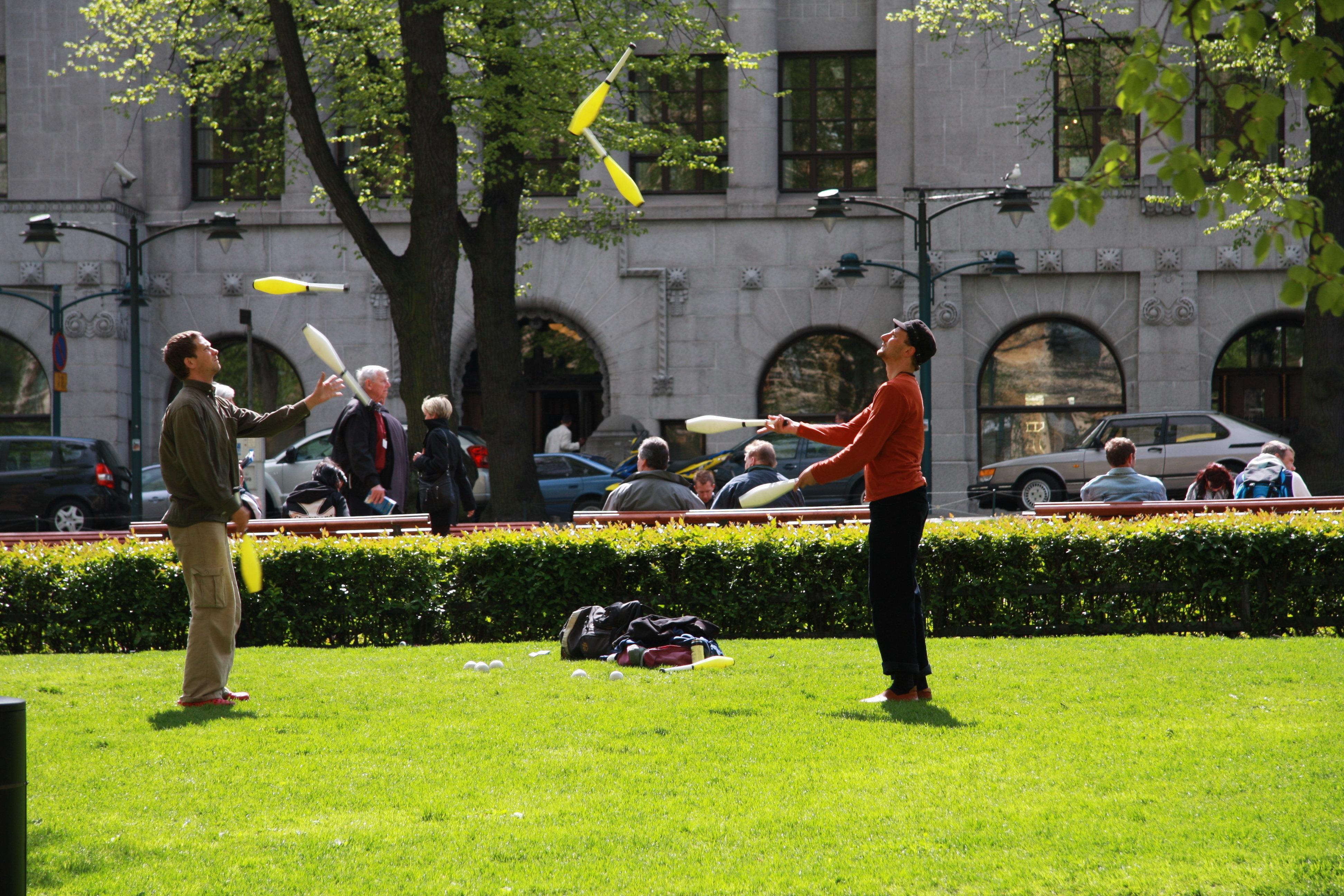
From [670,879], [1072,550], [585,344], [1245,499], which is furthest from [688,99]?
[670,879]

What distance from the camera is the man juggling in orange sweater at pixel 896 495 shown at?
22.9ft

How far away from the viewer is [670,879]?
13.8 feet

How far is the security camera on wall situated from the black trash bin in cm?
2802

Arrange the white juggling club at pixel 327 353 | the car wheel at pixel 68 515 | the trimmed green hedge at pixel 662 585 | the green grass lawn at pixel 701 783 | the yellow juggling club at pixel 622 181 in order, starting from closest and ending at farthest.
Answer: the green grass lawn at pixel 701 783 → the yellow juggling club at pixel 622 181 → the white juggling club at pixel 327 353 → the trimmed green hedge at pixel 662 585 → the car wheel at pixel 68 515

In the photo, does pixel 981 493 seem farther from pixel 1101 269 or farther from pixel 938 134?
pixel 938 134

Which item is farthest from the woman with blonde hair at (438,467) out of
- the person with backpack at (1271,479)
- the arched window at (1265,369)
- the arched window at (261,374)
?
the arched window at (1265,369)

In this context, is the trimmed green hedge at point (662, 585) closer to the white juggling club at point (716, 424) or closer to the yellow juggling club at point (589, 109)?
the white juggling club at point (716, 424)

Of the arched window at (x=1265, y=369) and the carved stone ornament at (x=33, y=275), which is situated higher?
the carved stone ornament at (x=33, y=275)

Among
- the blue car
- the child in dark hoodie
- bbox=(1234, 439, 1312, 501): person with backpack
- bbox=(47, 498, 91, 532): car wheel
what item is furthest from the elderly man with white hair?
bbox=(47, 498, 91, 532): car wheel

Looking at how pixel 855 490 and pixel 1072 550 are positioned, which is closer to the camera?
pixel 1072 550

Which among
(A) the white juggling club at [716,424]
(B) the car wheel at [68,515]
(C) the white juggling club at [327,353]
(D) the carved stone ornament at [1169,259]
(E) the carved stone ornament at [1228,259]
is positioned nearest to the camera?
(A) the white juggling club at [716,424]

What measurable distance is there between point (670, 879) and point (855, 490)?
20638 mm

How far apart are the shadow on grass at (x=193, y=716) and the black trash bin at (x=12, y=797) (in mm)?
3466

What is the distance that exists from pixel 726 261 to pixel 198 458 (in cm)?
2295
